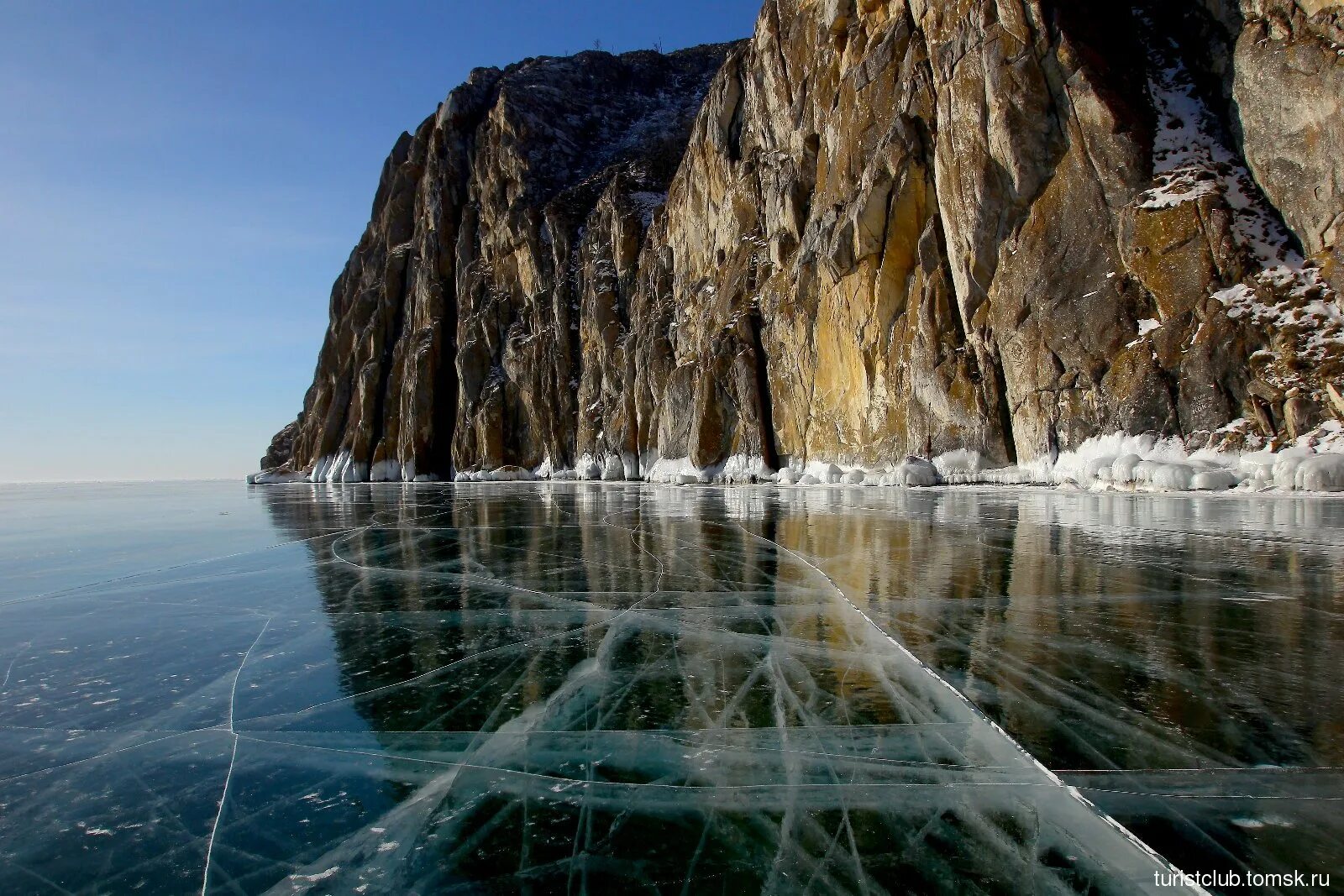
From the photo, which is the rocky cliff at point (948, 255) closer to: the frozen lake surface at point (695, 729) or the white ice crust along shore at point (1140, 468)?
the white ice crust along shore at point (1140, 468)

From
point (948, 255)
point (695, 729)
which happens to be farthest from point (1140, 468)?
point (695, 729)

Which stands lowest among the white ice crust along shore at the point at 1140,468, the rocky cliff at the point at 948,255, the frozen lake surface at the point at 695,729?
the frozen lake surface at the point at 695,729

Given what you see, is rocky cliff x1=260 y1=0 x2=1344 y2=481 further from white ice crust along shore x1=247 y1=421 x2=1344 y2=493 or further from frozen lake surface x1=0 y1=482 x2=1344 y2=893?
frozen lake surface x1=0 y1=482 x2=1344 y2=893

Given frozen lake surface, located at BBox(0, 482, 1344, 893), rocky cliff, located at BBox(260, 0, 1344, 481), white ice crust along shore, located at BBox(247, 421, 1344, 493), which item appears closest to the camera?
frozen lake surface, located at BBox(0, 482, 1344, 893)

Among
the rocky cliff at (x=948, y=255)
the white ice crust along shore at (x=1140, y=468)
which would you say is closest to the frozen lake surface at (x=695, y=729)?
the white ice crust along shore at (x=1140, y=468)

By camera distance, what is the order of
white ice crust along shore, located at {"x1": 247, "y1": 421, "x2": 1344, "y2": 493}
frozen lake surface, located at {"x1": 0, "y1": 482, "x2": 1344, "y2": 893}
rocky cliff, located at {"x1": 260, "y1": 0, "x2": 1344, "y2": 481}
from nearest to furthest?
frozen lake surface, located at {"x1": 0, "y1": 482, "x2": 1344, "y2": 893}
white ice crust along shore, located at {"x1": 247, "y1": 421, "x2": 1344, "y2": 493}
rocky cliff, located at {"x1": 260, "y1": 0, "x2": 1344, "y2": 481}

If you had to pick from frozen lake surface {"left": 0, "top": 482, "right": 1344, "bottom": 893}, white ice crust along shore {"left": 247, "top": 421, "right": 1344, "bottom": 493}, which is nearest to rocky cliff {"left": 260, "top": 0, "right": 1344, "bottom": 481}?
white ice crust along shore {"left": 247, "top": 421, "right": 1344, "bottom": 493}

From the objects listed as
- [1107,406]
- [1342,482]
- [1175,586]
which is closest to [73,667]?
[1175,586]
